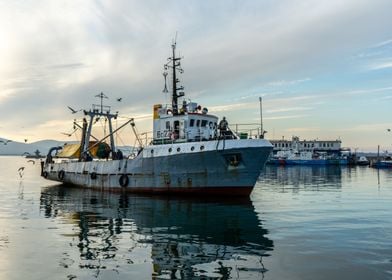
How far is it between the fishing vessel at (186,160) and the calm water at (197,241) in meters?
2.61

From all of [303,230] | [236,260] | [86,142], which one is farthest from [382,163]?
[236,260]

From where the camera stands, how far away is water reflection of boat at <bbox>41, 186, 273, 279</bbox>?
11.9 meters

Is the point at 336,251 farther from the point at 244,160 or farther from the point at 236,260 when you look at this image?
the point at 244,160

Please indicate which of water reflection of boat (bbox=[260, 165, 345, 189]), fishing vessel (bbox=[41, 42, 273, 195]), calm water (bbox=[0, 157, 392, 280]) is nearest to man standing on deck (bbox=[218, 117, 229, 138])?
fishing vessel (bbox=[41, 42, 273, 195])

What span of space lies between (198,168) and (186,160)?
1.07 m

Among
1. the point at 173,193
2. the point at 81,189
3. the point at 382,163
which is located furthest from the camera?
the point at 382,163

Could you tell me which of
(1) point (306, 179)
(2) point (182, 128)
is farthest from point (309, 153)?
(2) point (182, 128)

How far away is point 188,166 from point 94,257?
1680 cm

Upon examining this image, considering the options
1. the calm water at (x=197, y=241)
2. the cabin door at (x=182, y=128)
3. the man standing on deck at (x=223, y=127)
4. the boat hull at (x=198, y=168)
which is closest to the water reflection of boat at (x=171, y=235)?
the calm water at (x=197, y=241)

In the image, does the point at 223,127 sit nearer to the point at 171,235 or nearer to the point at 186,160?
the point at 186,160

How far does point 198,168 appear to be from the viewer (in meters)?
28.9

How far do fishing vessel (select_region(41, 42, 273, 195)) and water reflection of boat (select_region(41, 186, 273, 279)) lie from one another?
1.80 metres

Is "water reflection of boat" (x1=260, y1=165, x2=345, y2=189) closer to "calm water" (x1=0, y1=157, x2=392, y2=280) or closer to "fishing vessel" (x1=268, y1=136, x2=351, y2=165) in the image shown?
"calm water" (x1=0, y1=157, x2=392, y2=280)

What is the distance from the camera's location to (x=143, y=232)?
17.2 metres
